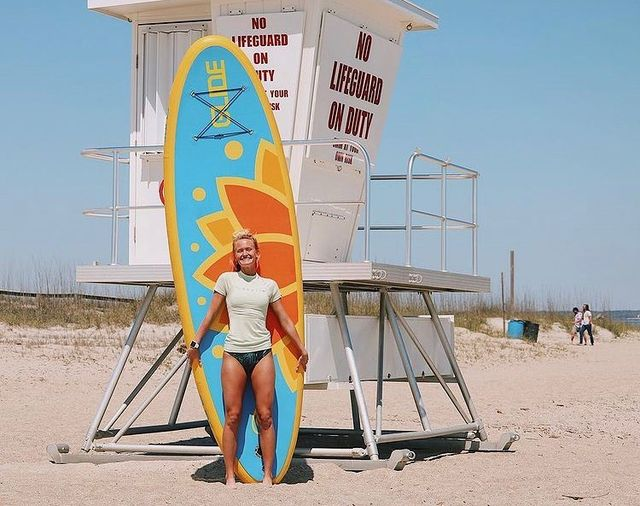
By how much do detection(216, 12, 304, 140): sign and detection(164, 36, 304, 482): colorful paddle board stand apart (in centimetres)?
85

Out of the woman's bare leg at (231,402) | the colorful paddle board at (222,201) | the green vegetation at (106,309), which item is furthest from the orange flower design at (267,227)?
the green vegetation at (106,309)

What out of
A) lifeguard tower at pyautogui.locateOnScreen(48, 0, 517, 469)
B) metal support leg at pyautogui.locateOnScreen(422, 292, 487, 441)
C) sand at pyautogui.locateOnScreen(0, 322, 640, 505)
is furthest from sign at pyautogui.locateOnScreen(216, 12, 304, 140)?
sand at pyautogui.locateOnScreen(0, 322, 640, 505)

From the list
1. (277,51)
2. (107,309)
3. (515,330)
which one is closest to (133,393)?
(277,51)

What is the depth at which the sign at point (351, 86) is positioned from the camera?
34.3 feet

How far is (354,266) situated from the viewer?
936 centimetres

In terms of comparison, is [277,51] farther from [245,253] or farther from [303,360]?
[303,360]

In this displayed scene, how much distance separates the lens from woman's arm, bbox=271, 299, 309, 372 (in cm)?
890

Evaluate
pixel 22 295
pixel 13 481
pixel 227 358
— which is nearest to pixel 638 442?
pixel 227 358

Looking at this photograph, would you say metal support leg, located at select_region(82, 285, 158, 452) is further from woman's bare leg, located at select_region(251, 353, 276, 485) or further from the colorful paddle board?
woman's bare leg, located at select_region(251, 353, 276, 485)

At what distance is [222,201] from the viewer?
30.7 ft

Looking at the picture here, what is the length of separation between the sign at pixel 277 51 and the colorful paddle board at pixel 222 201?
33.6 inches

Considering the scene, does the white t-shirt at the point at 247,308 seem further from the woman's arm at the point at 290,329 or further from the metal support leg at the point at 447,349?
the metal support leg at the point at 447,349

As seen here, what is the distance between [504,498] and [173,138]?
3809mm

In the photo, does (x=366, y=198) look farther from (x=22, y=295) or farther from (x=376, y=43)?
(x=22, y=295)
